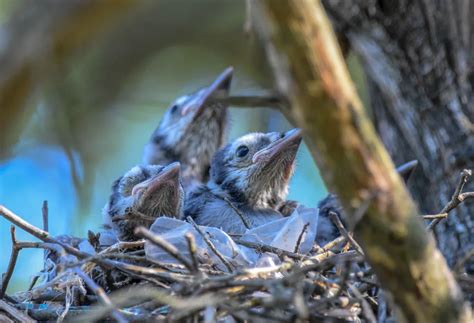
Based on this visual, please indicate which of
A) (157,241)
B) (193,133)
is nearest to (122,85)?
(193,133)

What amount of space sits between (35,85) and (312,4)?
3.42m

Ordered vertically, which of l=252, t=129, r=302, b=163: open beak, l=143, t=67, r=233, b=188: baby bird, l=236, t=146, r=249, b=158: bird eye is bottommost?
l=252, t=129, r=302, b=163: open beak

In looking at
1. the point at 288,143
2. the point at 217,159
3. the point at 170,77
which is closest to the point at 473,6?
the point at 288,143

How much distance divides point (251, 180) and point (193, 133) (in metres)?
0.88

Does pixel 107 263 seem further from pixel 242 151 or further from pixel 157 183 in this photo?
pixel 242 151

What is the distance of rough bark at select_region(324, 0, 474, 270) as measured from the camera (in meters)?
3.53

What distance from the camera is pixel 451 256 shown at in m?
3.33

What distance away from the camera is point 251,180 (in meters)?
3.77

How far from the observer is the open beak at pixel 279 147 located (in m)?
3.67

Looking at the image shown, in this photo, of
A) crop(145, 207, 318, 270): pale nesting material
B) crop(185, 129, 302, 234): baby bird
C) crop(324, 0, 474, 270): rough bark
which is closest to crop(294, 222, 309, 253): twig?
crop(145, 207, 318, 270): pale nesting material

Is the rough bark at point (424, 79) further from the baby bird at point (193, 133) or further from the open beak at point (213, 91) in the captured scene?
the baby bird at point (193, 133)

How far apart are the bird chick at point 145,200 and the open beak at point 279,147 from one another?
462 mm

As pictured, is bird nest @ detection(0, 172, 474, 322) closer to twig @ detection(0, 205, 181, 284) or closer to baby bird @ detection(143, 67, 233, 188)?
twig @ detection(0, 205, 181, 284)

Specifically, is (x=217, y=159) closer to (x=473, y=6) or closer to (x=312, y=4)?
(x=473, y=6)
